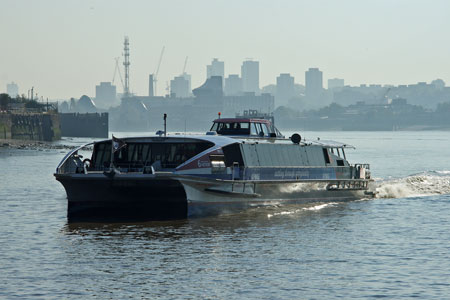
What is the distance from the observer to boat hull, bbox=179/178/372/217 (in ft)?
121

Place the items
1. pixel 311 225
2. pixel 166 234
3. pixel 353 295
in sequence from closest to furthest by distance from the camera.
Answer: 1. pixel 353 295
2. pixel 166 234
3. pixel 311 225

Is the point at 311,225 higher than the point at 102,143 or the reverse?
the reverse

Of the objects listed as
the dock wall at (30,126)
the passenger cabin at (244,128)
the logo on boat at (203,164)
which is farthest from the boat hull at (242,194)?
the dock wall at (30,126)

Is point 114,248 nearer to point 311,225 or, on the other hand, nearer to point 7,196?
point 311,225

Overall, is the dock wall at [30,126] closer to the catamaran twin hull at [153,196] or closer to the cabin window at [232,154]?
the catamaran twin hull at [153,196]

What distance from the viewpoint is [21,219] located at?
40.7 metres

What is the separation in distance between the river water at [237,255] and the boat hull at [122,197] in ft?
2.12

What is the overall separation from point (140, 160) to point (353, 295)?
55.6 feet

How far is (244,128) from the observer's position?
45594mm

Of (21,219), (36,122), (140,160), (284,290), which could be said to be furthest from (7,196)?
(36,122)

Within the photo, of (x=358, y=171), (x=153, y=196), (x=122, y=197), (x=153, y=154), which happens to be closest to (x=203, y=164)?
(x=153, y=196)

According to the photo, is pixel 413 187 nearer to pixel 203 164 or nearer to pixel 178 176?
pixel 203 164

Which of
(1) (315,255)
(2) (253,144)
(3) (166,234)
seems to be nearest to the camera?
(1) (315,255)

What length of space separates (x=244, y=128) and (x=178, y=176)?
11126 millimetres
